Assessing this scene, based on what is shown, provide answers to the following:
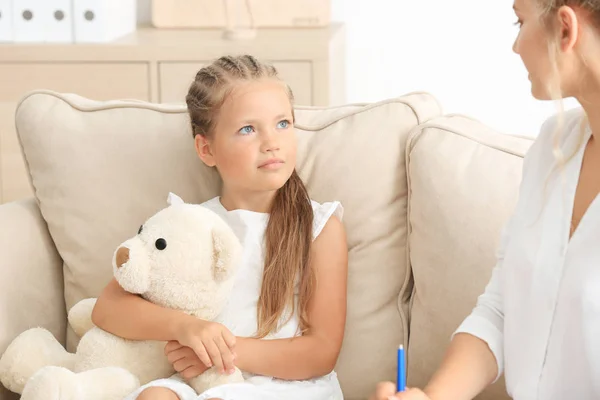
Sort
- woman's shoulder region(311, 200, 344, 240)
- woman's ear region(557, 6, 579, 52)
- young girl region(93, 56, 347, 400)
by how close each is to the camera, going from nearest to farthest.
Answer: woman's ear region(557, 6, 579, 52) < young girl region(93, 56, 347, 400) < woman's shoulder region(311, 200, 344, 240)

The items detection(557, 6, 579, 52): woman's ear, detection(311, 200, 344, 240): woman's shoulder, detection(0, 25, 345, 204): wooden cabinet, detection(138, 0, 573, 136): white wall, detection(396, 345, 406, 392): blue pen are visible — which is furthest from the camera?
detection(138, 0, 573, 136): white wall

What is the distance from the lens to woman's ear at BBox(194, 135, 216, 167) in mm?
1698

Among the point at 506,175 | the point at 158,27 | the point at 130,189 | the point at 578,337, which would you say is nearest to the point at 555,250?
the point at 578,337

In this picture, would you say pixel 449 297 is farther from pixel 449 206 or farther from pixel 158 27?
pixel 158 27

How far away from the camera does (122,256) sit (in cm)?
152

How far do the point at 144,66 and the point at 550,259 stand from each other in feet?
5.66

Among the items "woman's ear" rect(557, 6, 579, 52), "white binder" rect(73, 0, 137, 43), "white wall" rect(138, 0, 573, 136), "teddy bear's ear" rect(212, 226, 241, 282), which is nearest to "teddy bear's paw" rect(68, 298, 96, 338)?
"teddy bear's ear" rect(212, 226, 241, 282)

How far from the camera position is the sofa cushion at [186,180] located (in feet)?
5.52

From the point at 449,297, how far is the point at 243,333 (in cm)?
36

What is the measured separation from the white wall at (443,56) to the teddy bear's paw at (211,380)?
75.9 inches

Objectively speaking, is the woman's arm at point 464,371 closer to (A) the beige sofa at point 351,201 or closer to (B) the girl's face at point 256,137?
(A) the beige sofa at point 351,201

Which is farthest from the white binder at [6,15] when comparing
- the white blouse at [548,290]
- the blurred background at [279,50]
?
the white blouse at [548,290]

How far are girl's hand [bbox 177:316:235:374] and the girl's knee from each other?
2.9 inches

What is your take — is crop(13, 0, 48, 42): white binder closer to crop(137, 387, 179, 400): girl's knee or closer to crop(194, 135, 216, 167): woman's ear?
Result: crop(194, 135, 216, 167): woman's ear
